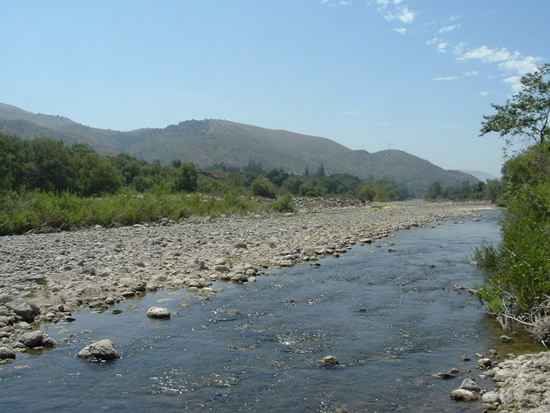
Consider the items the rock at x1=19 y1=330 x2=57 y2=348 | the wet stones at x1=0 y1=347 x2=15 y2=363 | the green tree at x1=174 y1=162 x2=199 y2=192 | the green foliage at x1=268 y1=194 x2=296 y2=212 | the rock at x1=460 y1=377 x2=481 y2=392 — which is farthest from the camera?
the green tree at x1=174 y1=162 x2=199 y2=192

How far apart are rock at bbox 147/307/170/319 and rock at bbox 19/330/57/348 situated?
2.15m

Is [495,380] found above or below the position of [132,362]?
above

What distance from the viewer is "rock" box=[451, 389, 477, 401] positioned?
21.1 ft

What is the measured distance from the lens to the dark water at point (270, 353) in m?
6.45

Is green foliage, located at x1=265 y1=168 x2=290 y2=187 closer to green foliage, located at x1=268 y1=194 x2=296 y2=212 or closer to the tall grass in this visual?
green foliage, located at x1=268 y1=194 x2=296 y2=212

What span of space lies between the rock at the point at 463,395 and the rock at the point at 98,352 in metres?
5.27

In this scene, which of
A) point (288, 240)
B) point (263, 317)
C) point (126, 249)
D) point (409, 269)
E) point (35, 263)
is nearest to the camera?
point (263, 317)

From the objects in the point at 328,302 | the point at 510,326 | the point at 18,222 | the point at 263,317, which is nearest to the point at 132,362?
the point at 263,317

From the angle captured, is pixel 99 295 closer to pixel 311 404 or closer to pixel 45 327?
pixel 45 327

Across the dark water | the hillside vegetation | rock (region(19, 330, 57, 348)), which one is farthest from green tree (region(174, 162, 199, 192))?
rock (region(19, 330, 57, 348))

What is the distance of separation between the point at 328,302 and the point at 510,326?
4134 mm

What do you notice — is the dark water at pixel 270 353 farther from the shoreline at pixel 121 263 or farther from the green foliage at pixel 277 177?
the green foliage at pixel 277 177

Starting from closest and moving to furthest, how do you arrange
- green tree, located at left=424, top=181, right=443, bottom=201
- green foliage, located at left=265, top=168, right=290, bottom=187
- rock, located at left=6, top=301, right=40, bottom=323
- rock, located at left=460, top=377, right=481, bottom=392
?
rock, located at left=460, top=377, right=481, bottom=392 → rock, located at left=6, top=301, right=40, bottom=323 → green foliage, located at left=265, top=168, right=290, bottom=187 → green tree, located at left=424, top=181, right=443, bottom=201

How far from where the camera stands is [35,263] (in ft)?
46.9
